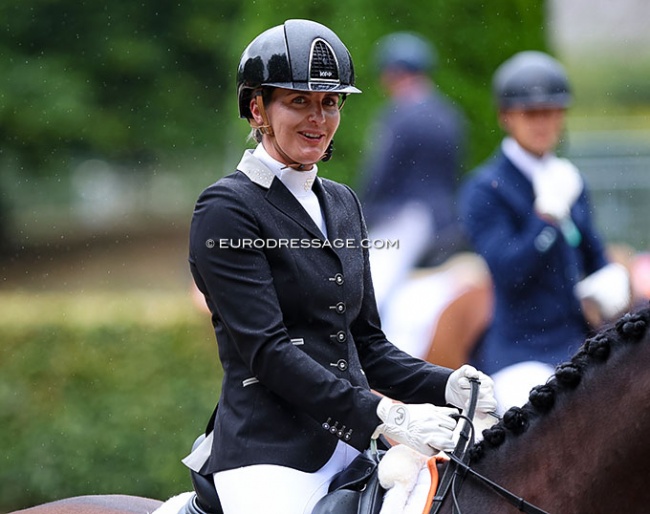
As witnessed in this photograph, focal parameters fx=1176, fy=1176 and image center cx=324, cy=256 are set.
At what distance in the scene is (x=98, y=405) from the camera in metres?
8.20

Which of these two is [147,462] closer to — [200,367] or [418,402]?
[200,367]

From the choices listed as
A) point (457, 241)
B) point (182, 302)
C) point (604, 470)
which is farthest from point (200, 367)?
point (604, 470)

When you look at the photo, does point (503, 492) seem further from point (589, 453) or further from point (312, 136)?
point (312, 136)

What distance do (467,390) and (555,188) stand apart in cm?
326

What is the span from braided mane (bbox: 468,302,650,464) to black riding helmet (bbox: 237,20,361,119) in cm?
87

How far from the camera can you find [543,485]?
108 inches

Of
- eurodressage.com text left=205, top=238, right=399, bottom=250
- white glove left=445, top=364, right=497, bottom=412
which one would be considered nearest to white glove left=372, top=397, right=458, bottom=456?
white glove left=445, top=364, right=497, bottom=412

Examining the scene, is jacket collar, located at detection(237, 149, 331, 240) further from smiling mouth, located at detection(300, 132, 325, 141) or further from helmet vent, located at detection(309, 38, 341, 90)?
helmet vent, located at detection(309, 38, 341, 90)

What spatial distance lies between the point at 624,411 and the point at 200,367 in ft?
A: 19.0

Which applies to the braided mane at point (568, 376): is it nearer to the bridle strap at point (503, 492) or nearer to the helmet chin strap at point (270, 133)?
the bridle strap at point (503, 492)

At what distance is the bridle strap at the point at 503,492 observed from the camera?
270cm

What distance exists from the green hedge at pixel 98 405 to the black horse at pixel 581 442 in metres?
5.46

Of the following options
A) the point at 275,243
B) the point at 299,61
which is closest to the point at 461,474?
the point at 275,243

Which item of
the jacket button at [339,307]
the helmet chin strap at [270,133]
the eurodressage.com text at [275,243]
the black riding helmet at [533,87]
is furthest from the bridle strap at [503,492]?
the black riding helmet at [533,87]
